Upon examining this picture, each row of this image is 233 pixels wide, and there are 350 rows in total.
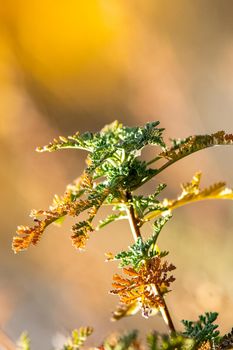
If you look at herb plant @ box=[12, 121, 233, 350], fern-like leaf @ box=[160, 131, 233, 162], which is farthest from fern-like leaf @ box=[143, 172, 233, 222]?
fern-like leaf @ box=[160, 131, 233, 162]

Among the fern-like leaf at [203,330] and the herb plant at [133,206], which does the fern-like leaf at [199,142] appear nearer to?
the herb plant at [133,206]

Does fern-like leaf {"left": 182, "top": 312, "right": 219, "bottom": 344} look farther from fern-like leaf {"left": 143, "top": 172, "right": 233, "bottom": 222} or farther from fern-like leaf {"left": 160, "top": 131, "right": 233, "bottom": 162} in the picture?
fern-like leaf {"left": 160, "top": 131, "right": 233, "bottom": 162}

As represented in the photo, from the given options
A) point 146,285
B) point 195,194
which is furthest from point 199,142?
point 146,285

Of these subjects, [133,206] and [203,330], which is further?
[133,206]

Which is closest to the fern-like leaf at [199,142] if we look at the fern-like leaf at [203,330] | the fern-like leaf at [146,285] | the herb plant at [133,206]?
the herb plant at [133,206]

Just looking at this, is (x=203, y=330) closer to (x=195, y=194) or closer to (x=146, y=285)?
(x=146, y=285)

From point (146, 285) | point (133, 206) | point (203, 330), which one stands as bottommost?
point (203, 330)

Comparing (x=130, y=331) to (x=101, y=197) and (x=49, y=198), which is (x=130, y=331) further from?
(x=49, y=198)

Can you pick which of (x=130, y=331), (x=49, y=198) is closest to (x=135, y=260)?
(x=130, y=331)
